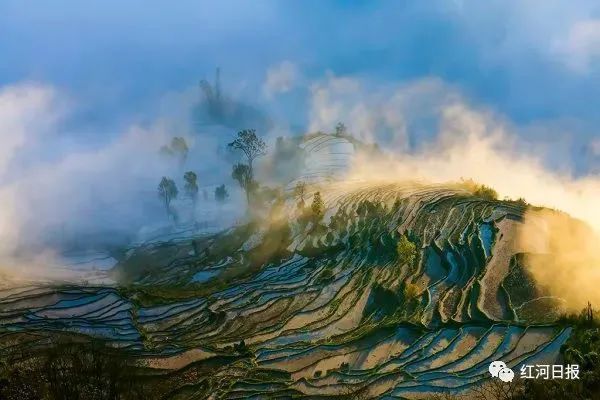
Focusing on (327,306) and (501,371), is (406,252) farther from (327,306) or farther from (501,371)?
(501,371)

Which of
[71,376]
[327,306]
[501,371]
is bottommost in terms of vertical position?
[501,371]

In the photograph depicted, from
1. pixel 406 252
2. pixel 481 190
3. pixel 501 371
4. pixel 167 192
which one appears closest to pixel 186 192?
pixel 167 192

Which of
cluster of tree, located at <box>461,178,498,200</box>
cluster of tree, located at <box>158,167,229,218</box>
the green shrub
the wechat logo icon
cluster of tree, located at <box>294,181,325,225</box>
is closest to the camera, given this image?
the wechat logo icon

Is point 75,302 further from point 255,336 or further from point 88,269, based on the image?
point 255,336

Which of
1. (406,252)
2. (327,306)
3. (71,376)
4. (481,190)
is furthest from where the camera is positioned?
(481,190)

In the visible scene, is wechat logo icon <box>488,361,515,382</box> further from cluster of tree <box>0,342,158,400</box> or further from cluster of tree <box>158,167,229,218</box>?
cluster of tree <box>158,167,229,218</box>

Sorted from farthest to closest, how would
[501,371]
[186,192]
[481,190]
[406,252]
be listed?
[186,192], [481,190], [406,252], [501,371]

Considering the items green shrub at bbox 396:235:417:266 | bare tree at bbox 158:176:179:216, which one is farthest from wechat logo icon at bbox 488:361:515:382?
bare tree at bbox 158:176:179:216

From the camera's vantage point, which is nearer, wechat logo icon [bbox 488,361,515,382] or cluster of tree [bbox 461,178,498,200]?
wechat logo icon [bbox 488,361,515,382]

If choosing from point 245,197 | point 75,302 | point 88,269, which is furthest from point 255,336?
point 245,197
